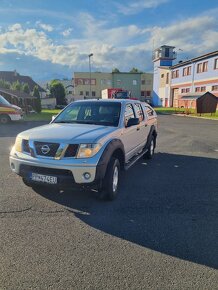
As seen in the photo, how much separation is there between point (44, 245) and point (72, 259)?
0.48 m

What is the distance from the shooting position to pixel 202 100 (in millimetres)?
29672

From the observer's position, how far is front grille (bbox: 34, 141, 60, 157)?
411 centimetres

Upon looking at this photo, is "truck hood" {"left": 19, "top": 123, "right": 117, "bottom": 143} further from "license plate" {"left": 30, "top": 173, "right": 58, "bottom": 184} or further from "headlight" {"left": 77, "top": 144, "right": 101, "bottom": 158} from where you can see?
"license plate" {"left": 30, "top": 173, "right": 58, "bottom": 184}

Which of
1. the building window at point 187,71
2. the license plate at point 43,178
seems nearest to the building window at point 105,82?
the building window at point 187,71

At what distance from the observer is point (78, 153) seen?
13.2 ft

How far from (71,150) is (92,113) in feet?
5.82

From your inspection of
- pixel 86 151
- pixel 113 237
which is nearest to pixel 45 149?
pixel 86 151

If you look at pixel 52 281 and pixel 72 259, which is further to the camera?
pixel 72 259

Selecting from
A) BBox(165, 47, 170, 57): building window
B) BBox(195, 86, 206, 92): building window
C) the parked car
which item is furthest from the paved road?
BBox(165, 47, 170, 57): building window

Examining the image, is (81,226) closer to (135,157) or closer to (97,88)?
(135,157)

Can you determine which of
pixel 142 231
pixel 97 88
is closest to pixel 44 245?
pixel 142 231

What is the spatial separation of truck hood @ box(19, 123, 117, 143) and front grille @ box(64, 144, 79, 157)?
79mm

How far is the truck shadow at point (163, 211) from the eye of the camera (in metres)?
3.28

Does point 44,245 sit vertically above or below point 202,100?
below
